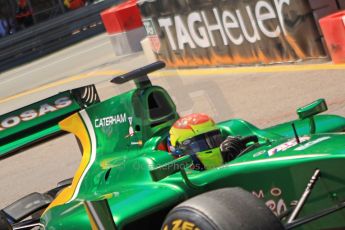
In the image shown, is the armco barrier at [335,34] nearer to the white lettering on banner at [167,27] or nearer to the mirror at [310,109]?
the white lettering on banner at [167,27]

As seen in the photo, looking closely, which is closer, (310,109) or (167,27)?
(310,109)

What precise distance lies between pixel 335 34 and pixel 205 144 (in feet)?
16.2

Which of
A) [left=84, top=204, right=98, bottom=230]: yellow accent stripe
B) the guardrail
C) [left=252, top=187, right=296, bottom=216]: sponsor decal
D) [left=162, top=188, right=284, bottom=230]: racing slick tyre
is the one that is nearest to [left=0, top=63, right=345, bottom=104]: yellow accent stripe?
[left=252, top=187, right=296, bottom=216]: sponsor decal

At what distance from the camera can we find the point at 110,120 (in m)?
6.89

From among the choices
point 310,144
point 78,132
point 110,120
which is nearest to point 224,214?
point 310,144

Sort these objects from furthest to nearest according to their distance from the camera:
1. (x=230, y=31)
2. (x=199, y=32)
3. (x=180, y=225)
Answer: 1. (x=199, y=32)
2. (x=230, y=31)
3. (x=180, y=225)

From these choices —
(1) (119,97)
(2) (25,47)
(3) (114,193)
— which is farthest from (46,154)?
(2) (25,47)

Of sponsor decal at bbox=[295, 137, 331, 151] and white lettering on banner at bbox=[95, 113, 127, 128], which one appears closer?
sponsor decal at bbox=[295, 137, 331, 151]

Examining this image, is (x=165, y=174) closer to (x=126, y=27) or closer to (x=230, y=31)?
(x=230, y=31)

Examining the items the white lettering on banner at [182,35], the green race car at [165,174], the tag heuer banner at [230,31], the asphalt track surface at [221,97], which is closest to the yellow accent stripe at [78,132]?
the green race car at [165,174]

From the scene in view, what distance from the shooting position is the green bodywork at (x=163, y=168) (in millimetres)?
5020

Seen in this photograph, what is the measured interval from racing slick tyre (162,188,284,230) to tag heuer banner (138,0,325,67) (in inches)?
251

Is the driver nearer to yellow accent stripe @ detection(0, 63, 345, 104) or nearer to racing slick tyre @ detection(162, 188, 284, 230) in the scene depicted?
racing slick tyre @ detection(162, 188, 284, 230)

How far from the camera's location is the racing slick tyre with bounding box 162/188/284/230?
14.9 ft
